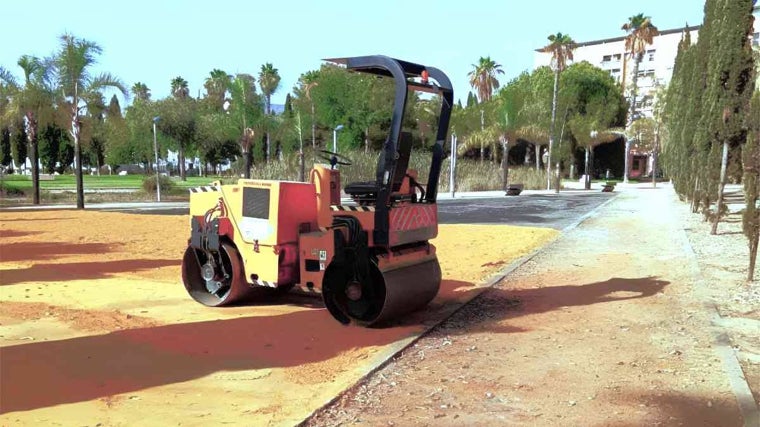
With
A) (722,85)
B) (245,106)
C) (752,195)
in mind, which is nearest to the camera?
(752,195)

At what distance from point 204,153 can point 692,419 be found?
67862 millimetres

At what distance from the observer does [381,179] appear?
6316mm

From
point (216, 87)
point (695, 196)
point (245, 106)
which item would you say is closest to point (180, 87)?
point (216, 87)

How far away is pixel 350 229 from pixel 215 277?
7.39 ft

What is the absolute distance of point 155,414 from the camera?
429 cm

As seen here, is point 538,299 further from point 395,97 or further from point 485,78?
point 485,78

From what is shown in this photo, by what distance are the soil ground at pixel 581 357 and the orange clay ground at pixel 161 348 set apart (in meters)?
0.44

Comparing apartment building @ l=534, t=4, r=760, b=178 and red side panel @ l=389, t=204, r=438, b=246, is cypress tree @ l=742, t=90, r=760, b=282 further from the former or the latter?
apartment building @ l=534, t=4, r=760, b=178

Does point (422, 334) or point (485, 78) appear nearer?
point (422, 334)

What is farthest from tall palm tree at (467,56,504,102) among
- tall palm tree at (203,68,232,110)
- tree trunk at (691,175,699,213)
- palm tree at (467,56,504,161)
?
tree trunk at (691,175,699,213)

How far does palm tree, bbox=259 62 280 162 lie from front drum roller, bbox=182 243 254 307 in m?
36.3

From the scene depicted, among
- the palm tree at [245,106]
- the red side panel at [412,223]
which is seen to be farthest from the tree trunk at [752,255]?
the palm tree at [245,106]

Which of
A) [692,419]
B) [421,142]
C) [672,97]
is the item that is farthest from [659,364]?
[421,142]

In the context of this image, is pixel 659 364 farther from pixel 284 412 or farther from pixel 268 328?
pixel 268 328
